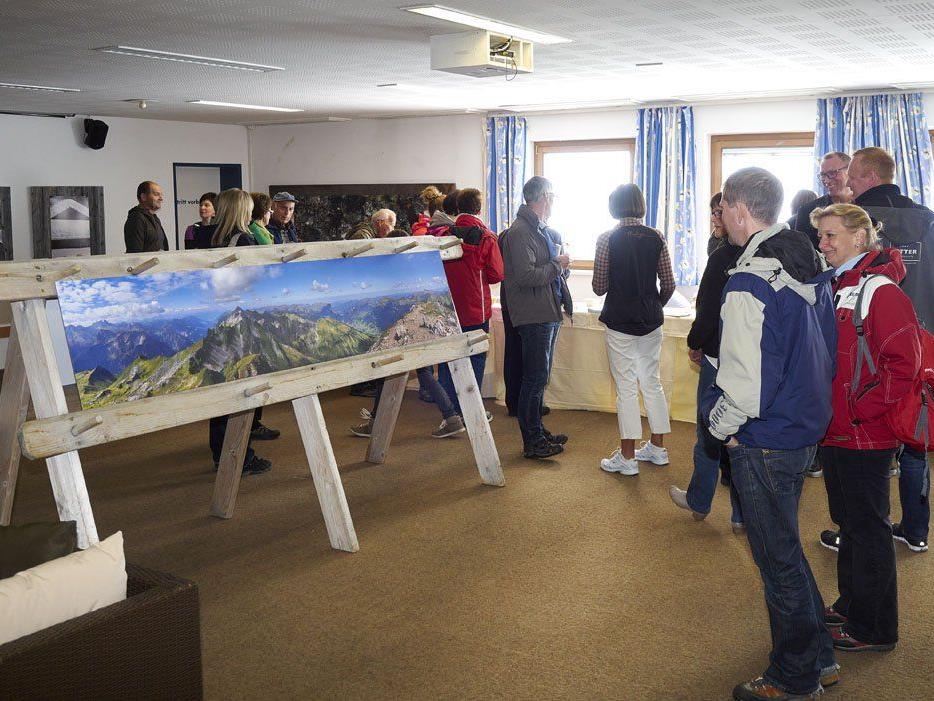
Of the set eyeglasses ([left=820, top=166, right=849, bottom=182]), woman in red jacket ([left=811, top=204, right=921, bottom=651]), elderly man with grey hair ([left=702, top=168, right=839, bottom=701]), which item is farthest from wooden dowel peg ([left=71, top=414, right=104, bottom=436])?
eyeglasses ([left=820, top=166, right=849, bottom=182])

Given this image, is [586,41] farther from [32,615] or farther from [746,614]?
[32,615]

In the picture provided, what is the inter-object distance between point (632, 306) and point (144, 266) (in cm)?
248

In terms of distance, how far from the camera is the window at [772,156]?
27.0 ft

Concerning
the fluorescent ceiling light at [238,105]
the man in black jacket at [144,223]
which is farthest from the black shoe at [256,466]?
the fluorescent ceiling light at [238,105]

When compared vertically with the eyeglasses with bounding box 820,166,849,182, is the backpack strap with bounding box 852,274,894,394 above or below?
below

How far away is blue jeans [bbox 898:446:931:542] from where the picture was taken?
3.84m

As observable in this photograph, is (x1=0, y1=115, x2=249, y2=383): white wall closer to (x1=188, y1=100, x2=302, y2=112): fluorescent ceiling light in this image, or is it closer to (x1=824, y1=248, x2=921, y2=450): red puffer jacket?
(x1=188, y1=100, x2=302, y2=112): fluorescent ceiling light

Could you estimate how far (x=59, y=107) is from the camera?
890cm

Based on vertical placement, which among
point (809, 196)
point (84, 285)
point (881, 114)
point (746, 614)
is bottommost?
point (746, 614)

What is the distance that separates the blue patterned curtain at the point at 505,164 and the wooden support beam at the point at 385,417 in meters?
4.71

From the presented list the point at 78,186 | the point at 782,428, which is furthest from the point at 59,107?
the point at 782,428

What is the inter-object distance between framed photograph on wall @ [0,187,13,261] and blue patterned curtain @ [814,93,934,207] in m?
7.97

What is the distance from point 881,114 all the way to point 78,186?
26.2 ft

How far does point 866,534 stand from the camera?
290 centimetres
